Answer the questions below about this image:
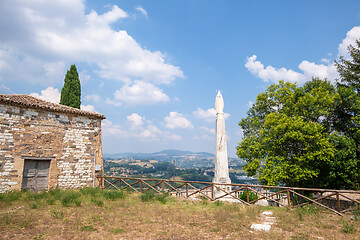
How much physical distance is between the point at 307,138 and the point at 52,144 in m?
15.8

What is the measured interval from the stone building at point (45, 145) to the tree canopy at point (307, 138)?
10.6 metres

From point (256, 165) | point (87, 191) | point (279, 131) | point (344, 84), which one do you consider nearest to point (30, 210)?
point (87, 191)

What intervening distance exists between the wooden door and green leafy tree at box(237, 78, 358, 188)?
12.6 meters

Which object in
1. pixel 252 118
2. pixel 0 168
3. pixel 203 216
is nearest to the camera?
pixel 203 216

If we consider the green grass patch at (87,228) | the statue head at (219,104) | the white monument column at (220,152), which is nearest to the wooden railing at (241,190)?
the white monument column at (220,152)

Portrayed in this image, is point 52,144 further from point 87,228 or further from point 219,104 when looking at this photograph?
point 219,104

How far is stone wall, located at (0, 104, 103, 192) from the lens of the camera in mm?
11672

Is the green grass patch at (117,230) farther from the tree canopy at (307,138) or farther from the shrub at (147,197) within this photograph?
the tree canopy at (307,138)

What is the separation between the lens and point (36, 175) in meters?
12.6

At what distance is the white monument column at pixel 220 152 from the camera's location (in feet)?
40.2

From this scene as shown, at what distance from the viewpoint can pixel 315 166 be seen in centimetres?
1477

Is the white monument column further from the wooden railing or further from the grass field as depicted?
the grass field

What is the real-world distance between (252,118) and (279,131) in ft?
11.7

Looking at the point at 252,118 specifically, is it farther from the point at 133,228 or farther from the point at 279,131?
the point at 133,228
